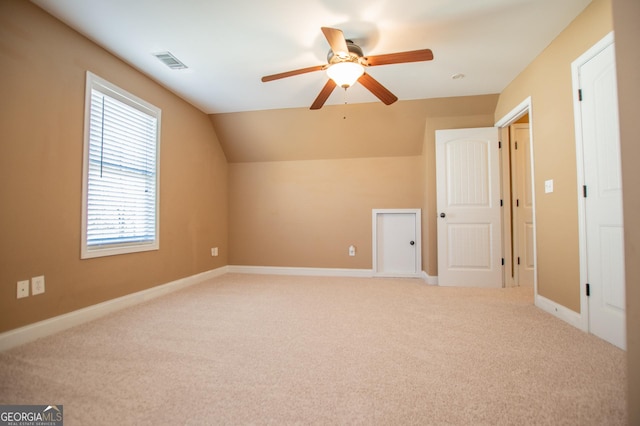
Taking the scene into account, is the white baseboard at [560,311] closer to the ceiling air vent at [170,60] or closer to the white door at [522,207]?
Answer: the white door at [522,207]

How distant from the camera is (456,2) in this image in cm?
191

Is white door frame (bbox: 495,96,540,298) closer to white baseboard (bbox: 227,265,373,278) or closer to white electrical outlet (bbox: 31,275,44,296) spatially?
white baseboard (bbox: 227,265,373,278)

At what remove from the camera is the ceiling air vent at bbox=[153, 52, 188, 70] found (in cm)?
252

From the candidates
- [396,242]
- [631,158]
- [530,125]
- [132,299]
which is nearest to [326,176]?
[396,242]

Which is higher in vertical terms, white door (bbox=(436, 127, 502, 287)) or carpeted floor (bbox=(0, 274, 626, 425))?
white door (bbox=(436, 127, 502, 287))

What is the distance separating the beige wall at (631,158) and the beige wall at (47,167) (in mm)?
3064

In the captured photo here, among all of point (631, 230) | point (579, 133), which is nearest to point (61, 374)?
point (631, 230)

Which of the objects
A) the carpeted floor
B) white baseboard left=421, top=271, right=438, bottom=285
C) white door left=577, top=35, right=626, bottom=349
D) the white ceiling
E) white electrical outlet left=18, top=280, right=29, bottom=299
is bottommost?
the carpeted floor

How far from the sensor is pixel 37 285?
1967 mm

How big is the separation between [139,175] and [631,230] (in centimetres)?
348

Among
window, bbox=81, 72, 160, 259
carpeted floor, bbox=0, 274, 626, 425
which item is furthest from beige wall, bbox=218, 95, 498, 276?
carpeted floor, bbox=0, 274, 626, 425

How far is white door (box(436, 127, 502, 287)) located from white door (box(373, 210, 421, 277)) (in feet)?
1.98

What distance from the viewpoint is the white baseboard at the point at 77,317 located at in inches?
71.3

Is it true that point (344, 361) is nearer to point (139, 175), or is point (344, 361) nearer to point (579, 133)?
point (579, 133)
